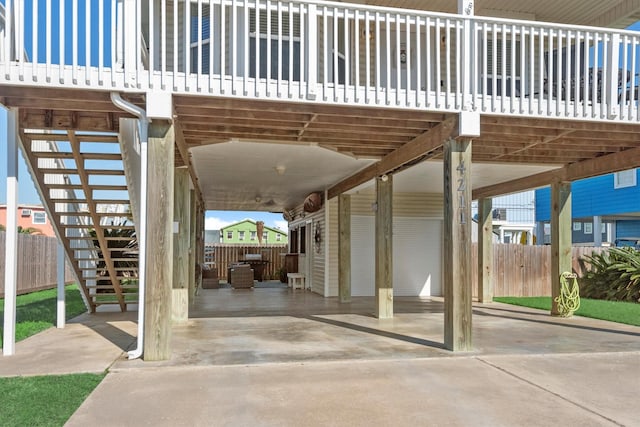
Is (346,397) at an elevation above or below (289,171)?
below

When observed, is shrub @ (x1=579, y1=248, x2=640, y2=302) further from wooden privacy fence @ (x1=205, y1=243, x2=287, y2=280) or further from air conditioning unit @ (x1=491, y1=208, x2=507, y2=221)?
air conditioning unit @ (x1=491, y1=208, x2=507, y2=221)

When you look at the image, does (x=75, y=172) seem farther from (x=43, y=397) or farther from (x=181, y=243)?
(x=43, y=397)

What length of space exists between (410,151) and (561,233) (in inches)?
148

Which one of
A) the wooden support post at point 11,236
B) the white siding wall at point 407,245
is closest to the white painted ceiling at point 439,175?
the white siding wall at point 407,245

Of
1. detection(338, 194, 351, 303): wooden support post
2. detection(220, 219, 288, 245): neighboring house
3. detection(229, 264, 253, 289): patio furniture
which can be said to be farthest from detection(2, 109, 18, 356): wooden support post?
detection(220, 219, 288, 245): neighboring house

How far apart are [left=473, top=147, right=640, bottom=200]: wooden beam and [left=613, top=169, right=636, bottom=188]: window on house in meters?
11.9

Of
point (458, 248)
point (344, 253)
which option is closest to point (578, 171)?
point (458, 248)

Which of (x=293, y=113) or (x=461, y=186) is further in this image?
(x=461, y=186)

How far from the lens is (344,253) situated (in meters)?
11.2

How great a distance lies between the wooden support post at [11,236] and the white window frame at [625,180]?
68.6 ft

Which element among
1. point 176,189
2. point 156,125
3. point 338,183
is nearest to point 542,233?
point 338,183

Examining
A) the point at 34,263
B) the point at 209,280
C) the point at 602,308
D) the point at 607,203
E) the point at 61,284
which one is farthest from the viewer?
the point at 607,203

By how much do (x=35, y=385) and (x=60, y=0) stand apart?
352 cm

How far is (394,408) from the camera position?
393cm
